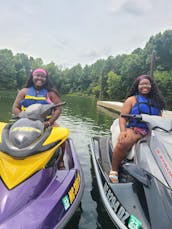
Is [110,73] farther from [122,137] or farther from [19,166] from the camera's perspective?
[19,166]

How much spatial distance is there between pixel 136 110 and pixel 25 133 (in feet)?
4.98

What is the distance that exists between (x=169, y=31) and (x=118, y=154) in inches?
1348

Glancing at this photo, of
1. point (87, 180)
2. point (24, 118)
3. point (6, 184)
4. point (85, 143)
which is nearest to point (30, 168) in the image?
point (6, 184)

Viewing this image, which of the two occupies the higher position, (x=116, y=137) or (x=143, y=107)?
(x=143, y=107)

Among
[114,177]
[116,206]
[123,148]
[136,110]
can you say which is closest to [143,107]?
[136,110]

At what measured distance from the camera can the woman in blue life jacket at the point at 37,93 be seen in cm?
346

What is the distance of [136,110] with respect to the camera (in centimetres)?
311

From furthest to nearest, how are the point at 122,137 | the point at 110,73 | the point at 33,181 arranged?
the point at 110,73
the point at 122,137
the point at 33,181

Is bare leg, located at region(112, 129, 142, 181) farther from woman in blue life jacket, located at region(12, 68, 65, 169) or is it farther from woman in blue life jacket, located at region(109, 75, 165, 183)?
woman in blue life jacket, located at region(12, 68, 65, 169)

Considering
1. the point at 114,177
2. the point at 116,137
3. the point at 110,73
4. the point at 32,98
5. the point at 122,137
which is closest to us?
the point at 114,177

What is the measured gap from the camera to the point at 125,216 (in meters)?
1.92

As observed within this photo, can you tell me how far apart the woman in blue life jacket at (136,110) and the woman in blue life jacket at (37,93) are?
0.98 metres

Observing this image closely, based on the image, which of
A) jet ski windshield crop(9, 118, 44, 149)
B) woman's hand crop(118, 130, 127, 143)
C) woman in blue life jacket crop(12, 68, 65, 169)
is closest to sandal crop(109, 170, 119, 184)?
woman's hand crop(118, 130, 127, 143)

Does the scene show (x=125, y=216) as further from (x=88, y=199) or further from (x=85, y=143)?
(x=85, y=143)
